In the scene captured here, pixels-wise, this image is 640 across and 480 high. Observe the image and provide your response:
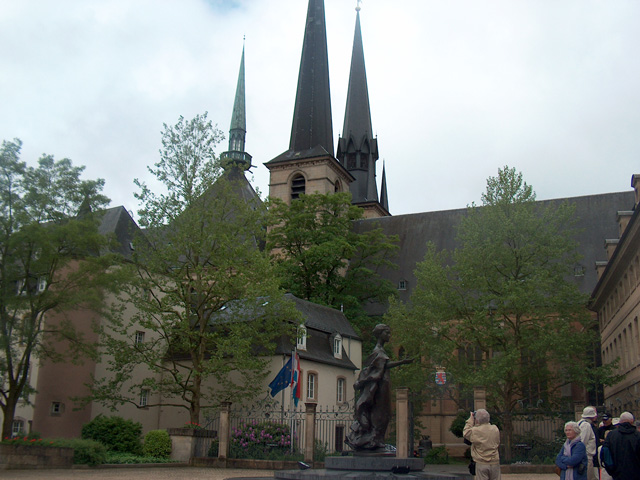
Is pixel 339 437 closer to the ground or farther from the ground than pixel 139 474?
farther from the ground

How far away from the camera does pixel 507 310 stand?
87.1 ft

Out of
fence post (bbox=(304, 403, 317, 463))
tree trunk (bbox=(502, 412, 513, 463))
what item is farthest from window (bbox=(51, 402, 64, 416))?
tree trunk (bbox=(502, 412, 513, 463))

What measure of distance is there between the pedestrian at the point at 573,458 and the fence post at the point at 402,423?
1283 cm

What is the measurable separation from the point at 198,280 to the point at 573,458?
19.6m

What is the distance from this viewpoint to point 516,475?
20547 mm

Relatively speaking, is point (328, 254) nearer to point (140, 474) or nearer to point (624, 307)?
point (624, 307)

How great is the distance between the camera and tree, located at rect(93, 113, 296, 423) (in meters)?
25.8

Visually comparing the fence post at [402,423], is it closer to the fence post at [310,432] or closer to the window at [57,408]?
the fence post at [310,432]

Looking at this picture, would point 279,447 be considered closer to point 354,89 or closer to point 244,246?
point 244,246

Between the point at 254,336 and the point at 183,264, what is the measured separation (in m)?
4.00

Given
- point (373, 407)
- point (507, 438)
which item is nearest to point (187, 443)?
point (507, 438)

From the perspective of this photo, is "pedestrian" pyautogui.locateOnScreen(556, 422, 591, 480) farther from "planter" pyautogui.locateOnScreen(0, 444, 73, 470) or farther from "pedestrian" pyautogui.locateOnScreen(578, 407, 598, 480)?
A: "planter" pyautogui.locateOnScreen(0, 444, 73, 470)

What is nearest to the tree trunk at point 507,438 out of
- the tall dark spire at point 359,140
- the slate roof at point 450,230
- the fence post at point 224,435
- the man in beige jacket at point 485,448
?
the fence post at point 224,435

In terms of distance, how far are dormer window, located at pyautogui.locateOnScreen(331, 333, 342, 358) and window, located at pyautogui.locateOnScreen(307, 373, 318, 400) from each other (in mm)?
2814
